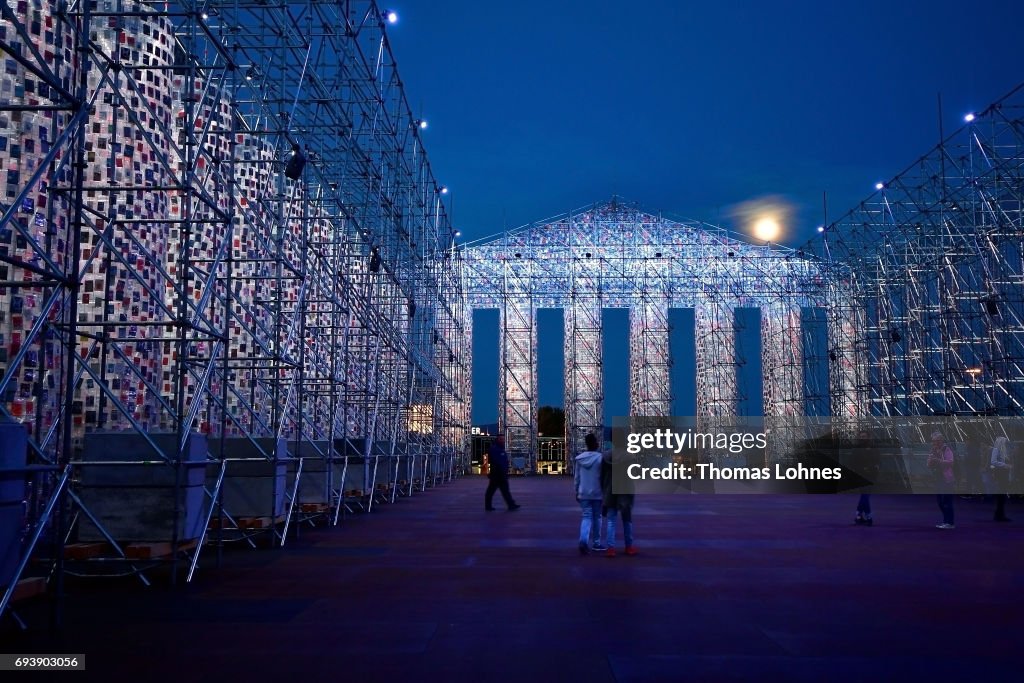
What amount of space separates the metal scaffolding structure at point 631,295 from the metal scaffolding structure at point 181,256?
15.1 meters

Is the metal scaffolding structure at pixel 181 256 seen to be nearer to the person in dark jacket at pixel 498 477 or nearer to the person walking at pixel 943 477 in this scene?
the person in dark jacket at pixel 498 477

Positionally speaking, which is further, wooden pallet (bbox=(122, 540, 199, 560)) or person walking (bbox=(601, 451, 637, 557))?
person walking (bbox=(601, 451, 637, 557))

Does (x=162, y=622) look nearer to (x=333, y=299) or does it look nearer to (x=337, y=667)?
(x=337, y=667)

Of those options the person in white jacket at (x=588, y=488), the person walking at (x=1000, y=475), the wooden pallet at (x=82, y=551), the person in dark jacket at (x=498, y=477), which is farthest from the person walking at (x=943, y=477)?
the wooden pallet at (x=82, y=551)

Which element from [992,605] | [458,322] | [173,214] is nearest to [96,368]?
[173,214]

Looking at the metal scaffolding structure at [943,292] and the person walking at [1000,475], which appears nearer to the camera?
the person walking at [1000,475]

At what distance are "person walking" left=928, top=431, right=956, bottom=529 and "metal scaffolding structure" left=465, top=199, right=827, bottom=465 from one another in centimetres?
2313

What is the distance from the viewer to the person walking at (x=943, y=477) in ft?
46.5

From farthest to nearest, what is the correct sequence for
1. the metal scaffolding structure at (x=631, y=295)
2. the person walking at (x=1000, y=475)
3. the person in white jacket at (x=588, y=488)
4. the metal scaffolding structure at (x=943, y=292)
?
the metal scaffolding structure at (x=631, y=295), the metal scaffolding structure at (x=943, y=292), the person walking at (x=1000, y=475), the person in white jacket at (x=588, y=488)

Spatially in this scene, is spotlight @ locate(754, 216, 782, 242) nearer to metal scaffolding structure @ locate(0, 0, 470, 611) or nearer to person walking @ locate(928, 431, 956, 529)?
metal scaffolding structure @ locate(0, 0, 470, 611)

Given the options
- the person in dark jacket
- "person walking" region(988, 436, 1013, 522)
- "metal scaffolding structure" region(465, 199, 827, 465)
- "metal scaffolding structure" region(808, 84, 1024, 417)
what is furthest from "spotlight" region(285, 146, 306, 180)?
"metal scaffolding structure" region(465, 199, 827, 465)

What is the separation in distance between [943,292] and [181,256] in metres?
23.9

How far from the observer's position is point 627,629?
6598mm

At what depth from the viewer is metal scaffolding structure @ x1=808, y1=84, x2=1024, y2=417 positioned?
24203 millimetres
